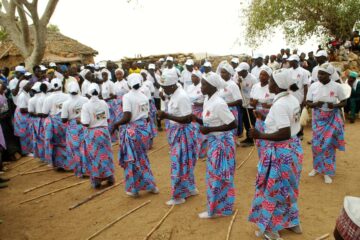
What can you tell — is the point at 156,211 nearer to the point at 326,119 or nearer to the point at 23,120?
the point at 326,119

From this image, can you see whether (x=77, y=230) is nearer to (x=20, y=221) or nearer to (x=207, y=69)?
(x=20, y=221)

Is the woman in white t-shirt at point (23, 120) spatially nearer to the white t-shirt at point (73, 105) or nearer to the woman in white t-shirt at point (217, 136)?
the white t-shirt at point (73, 105)

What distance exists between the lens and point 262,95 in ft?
22.4

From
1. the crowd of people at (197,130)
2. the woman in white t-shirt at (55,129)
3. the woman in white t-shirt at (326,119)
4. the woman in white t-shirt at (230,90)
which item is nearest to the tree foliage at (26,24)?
the crowd of people at (197,130)

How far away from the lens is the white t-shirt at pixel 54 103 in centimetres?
815

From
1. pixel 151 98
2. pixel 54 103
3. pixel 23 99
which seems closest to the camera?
pixel 54 103

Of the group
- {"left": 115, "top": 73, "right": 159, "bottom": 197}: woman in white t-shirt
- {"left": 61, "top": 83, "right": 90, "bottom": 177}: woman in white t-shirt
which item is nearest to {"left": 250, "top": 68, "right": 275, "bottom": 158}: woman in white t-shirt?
{"left": 115, "top": 73, "right": 159, "bottom": 197}: woman in white t-shirt

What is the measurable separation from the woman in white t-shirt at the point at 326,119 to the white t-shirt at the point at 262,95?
2.15 ft

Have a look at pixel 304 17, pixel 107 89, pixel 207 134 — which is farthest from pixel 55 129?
pixel 304 17

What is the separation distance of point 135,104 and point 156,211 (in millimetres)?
1669

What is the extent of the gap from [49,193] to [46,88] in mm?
2451

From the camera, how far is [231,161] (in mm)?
5035

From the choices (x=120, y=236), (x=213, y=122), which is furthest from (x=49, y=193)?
(x=213, y=122)

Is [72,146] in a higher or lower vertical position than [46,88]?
lower
